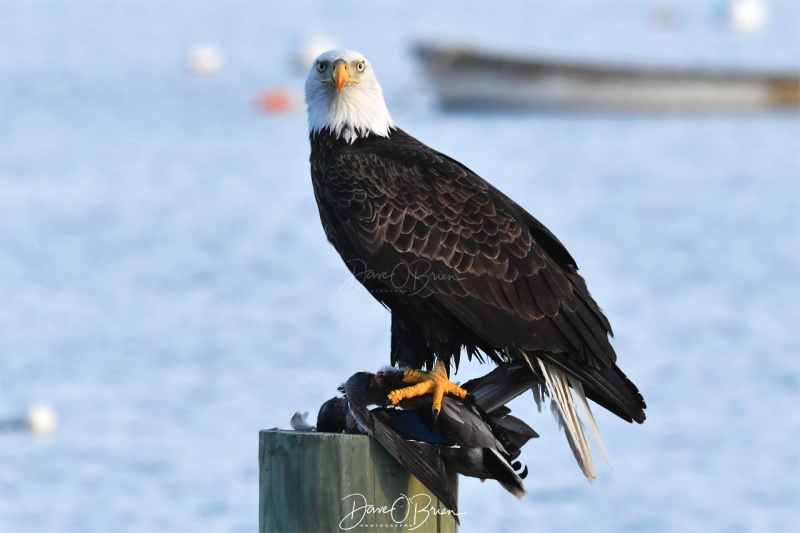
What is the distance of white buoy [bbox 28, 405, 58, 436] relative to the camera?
492 inches

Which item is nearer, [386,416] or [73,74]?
[386,416]

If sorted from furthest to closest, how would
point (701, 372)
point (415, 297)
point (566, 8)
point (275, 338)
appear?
point (566, 8), point (275, 338), point (701, 372), point (415, 297)

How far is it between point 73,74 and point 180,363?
27.1m

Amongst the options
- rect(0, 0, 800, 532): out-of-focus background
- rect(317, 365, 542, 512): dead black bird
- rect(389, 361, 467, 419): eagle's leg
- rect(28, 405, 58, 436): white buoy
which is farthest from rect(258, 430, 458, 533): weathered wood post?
rect(28, 405, 58, 436): white buoy

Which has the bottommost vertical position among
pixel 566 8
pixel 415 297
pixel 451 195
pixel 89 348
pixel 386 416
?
pixel 386 416

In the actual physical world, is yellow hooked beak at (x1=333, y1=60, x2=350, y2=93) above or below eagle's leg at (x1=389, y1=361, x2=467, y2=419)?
above

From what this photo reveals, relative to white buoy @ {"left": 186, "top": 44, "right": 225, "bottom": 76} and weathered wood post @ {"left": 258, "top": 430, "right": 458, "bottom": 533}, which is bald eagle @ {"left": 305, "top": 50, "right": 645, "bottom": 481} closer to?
weathered wood post @ {"left": 258, "top": 430, "right": 458, "bottom": 533}

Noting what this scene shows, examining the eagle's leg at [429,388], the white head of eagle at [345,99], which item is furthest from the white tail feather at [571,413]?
the white head of eagle at [345,99]

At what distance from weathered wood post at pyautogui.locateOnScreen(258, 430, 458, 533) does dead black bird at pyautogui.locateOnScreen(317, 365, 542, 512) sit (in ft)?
0.26

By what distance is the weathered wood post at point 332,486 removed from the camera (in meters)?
4.32

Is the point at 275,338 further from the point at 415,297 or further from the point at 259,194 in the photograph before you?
the point at 415,297

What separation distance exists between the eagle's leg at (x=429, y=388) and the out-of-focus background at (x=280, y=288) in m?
4.07

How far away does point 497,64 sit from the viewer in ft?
103

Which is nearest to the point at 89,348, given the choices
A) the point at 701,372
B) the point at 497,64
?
the point at 701,372
